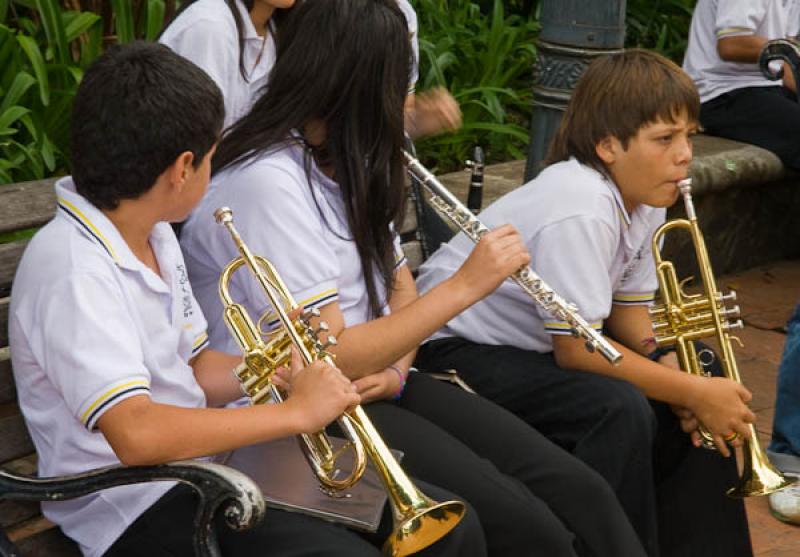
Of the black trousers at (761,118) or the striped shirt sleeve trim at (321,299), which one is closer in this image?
the striped shirt sleeve trim at (321,299)

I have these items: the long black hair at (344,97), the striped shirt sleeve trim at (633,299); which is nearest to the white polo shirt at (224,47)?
the long black hair at (344,97)

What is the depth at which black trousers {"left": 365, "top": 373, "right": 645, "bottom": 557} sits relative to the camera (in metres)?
2.80

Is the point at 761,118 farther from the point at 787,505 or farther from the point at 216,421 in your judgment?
the point at 216,421

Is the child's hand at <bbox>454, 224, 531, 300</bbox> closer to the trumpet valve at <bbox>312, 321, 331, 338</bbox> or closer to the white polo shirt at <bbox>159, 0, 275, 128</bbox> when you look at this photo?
the trumpet valve at <bbox>312, 321, 331, 338</bbox>

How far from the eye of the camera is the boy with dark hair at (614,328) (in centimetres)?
322

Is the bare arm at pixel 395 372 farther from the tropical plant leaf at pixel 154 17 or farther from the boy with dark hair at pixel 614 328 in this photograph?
the tropical plant leaf at pixel 154 17

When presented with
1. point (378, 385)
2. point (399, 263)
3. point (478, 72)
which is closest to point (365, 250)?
point (399, 263)

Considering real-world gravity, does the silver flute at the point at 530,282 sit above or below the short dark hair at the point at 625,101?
below

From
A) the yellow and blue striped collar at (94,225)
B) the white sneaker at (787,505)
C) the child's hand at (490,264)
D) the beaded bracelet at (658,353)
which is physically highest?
the yellow and blue striped collar at (94,225)

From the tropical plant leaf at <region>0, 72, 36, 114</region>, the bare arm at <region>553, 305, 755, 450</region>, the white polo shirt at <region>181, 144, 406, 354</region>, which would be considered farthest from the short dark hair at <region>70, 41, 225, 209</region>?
the tropical plant leaf at <region>0, 72, 36, 114</region>

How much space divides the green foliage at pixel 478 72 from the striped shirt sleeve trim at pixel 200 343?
283 centimetres

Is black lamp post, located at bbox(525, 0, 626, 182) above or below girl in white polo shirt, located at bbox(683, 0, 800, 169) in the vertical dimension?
above

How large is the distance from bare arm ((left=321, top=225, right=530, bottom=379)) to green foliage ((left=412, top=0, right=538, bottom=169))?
8.55 ft

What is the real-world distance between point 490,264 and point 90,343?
918 millimetres
